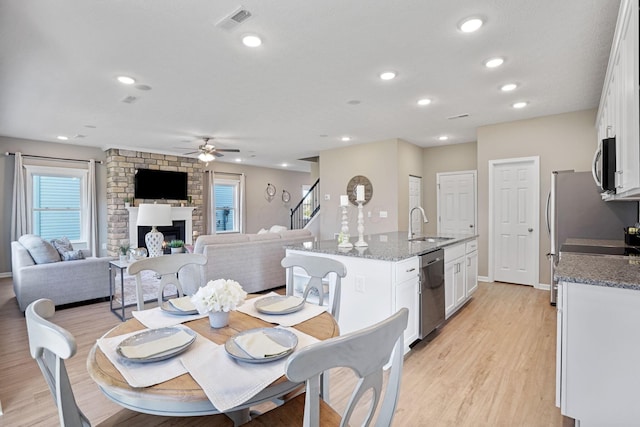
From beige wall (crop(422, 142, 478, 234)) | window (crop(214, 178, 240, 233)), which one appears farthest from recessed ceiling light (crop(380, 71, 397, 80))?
window (crop(214, 178, 240, 233))

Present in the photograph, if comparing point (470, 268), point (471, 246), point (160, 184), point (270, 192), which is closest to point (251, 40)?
point (471, 246)

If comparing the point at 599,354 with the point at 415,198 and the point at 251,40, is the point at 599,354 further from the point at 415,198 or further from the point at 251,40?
the point at 415,198

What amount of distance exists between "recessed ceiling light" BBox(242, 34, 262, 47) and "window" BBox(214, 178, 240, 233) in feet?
23.2

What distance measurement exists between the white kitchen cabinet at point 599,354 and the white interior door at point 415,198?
528 cm

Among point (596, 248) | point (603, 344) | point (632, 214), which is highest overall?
point (632, 214)

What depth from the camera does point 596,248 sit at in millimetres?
2744

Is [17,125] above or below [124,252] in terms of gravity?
above

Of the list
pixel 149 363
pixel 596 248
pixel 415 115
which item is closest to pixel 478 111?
pixel 415 115

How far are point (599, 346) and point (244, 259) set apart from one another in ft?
12.5

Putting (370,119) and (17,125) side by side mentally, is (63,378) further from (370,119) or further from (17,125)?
(17,125)

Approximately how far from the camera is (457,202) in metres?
6.98

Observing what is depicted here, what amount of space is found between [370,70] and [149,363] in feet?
10.2

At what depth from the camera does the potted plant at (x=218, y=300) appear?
4.47 ft

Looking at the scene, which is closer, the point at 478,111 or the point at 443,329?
the point at 443,329
